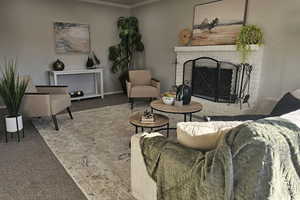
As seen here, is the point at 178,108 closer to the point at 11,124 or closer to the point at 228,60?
the point at 228,60

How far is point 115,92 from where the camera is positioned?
5988 mm

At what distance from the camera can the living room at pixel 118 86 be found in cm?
179

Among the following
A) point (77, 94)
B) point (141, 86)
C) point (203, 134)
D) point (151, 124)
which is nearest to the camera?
point (203, 134)

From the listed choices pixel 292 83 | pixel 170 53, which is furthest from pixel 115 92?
pixel 292 83

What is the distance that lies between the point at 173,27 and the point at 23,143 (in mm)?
3723

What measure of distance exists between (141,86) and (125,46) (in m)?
1.64

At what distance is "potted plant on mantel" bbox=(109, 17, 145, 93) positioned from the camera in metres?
5.44

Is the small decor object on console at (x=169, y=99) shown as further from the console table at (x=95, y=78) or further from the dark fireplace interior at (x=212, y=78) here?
the console table at (x=95, y=78)

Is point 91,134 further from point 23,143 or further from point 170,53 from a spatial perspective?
point 170,53

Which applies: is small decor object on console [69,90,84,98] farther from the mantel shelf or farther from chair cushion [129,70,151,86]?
the mantel shelf

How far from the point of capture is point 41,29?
4.60 m

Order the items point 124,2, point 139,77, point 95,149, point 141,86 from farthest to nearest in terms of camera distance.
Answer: point 124,2 → point 139,77 → point 141,86 → point 95,149

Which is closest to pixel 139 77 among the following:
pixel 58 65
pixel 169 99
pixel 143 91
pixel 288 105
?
pixel 143 91

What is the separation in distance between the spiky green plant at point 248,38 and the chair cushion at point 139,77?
7.21 ft
